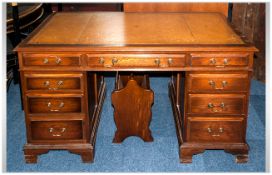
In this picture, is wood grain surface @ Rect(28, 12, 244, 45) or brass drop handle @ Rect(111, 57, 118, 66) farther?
wood grain surface @ Rect(28, 12, 244, 45)

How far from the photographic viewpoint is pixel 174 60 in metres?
2.58

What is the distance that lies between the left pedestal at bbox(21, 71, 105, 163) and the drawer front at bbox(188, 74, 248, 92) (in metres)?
0.78

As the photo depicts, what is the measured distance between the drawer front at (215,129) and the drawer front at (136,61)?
0.48m

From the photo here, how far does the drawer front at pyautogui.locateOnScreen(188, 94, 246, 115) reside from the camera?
2.68 metres

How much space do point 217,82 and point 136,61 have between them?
1.97ft

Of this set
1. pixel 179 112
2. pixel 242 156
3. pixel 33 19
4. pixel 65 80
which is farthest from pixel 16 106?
pixel 242 156

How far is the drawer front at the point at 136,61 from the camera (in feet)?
8.44

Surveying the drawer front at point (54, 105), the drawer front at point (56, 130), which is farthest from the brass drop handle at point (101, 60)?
the drawer front at point (56, 130)

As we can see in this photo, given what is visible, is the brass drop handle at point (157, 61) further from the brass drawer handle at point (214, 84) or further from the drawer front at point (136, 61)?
the brass drawer handle at point (214, 84)

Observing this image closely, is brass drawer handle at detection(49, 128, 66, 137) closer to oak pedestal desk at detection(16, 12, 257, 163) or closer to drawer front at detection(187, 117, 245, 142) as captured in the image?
oak pedestal desk at detection(16, 12, 257, 163)

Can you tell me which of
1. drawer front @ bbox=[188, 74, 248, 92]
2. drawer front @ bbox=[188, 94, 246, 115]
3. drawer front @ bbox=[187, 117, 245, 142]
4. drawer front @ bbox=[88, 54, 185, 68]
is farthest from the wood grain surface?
drawer front @ bbox=[187, 117, 245, 142]

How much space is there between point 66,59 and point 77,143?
27.3 inches

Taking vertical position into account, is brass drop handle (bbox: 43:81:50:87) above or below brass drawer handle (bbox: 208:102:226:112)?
above

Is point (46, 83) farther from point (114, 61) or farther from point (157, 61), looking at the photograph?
point (157, 61)
